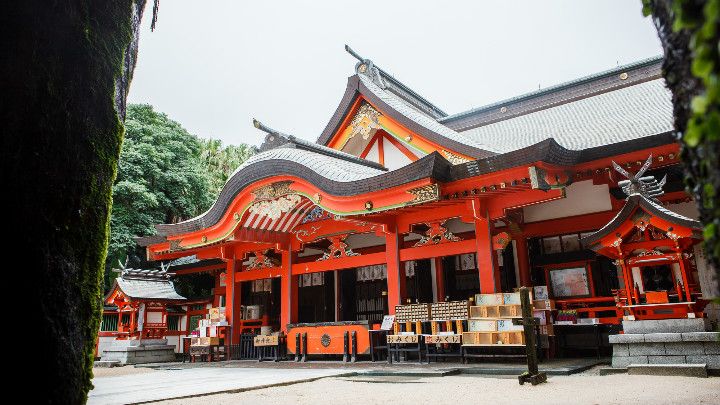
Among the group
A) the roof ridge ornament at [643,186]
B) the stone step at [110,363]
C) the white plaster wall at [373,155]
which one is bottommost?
the stone step at [110,363]

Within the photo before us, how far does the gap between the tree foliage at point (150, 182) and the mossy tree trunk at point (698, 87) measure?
2223 cm

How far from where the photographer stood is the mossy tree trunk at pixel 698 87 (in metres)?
1.18

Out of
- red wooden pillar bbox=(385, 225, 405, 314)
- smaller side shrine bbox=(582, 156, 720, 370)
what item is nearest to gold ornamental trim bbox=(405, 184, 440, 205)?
red wooden pillar bbox=(385, 225, 405, 314)

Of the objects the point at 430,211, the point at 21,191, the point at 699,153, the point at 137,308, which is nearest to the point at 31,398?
the point at 21,191

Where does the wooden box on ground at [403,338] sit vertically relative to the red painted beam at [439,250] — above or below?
below

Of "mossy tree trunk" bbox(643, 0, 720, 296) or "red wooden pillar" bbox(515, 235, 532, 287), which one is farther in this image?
"red wooden pillar" bbox(515, 235, 532, 287)

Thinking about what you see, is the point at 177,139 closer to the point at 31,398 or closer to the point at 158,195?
the point at 158,195

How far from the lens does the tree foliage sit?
22312 millimetres

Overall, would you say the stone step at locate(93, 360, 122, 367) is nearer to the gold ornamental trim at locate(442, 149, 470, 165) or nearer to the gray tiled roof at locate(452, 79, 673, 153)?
the gold ornamental trim at locate(442, 149, 470, 165)

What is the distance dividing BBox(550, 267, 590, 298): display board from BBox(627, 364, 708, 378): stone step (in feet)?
12.0

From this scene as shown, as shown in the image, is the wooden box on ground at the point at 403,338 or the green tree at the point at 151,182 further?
the green tree at the point at 151,182

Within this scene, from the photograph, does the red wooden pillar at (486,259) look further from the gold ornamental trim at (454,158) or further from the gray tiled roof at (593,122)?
the gray tiled roof at (593,122)

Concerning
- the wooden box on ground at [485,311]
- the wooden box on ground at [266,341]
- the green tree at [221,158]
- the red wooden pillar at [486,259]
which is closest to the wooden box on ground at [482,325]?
the wooden box on ground at [485,311]

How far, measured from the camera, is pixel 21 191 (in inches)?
96.7
